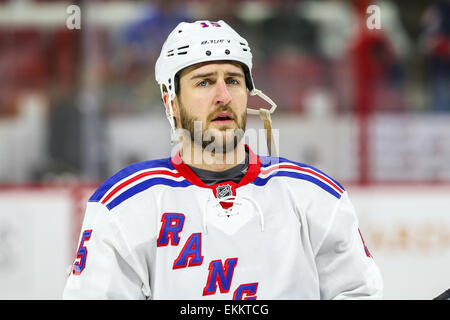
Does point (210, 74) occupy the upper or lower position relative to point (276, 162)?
upper

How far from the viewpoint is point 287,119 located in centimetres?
465

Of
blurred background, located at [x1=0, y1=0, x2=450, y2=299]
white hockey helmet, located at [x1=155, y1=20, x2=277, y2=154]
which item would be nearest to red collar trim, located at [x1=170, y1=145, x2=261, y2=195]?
white hockey helmet, located at [x1=155, y1=20, x2=277, y2=154]

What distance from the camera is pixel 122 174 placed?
1957 millimetres

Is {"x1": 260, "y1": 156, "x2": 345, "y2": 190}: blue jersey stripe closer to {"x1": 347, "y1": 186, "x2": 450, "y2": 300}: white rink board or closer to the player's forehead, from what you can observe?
the player's forehead

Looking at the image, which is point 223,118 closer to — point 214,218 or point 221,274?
point 214,218

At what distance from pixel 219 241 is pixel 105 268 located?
0.88ft

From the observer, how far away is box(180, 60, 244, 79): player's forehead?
1.94 m

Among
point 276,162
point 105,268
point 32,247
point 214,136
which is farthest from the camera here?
point 32,247

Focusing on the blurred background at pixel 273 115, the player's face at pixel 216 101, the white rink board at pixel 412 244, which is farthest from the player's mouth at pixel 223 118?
the white rink board at pixel 412 244

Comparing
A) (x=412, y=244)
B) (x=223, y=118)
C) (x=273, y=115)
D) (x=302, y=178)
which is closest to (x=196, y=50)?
(x=223, y=118)

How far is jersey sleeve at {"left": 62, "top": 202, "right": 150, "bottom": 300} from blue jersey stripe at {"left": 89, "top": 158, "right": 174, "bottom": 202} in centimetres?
7

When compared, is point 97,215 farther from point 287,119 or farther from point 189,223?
point 287,119

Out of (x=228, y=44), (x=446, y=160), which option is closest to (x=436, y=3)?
(x=446, y=160)

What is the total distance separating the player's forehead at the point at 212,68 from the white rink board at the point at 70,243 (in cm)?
264
